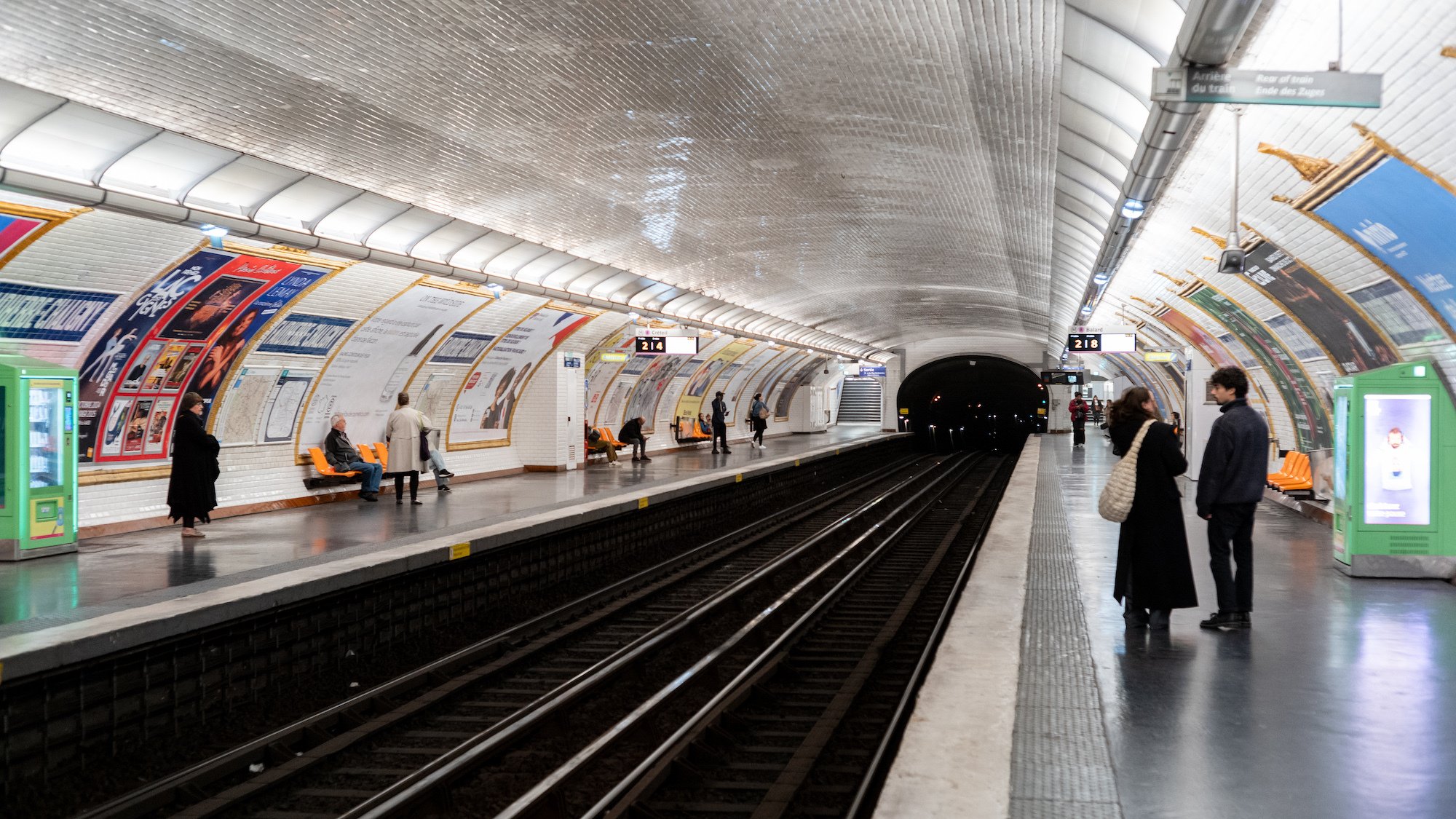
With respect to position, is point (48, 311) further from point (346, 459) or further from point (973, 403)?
point (973, 403)

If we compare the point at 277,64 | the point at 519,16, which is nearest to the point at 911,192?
the point at 519,16

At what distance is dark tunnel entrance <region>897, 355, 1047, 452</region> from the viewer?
139 ft

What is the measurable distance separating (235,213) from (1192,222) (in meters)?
9.11

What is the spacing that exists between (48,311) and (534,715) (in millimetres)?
6356

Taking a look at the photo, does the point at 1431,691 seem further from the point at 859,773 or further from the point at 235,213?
the point at 235,213

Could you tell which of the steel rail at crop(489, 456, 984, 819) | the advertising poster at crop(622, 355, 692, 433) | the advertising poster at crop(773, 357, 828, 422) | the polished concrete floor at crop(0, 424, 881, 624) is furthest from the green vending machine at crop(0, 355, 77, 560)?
the advertising poster at crop(773, 357, 828, 422)

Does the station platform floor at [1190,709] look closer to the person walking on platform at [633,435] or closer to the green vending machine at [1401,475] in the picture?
the green vending machine at [1401,475]

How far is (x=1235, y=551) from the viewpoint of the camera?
624 centimetres

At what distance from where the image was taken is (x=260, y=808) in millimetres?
5223

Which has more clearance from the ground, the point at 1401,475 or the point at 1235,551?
the point at 1401,475

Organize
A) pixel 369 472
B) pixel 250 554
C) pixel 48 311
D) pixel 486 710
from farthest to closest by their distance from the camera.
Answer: pixel 369 472
pixel 48 311
pixel 250 554
pixel 486 710

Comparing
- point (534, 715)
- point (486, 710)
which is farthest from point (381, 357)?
point (534, 715)

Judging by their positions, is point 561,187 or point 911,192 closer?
point 561,187

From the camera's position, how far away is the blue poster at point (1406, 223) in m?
6.81
